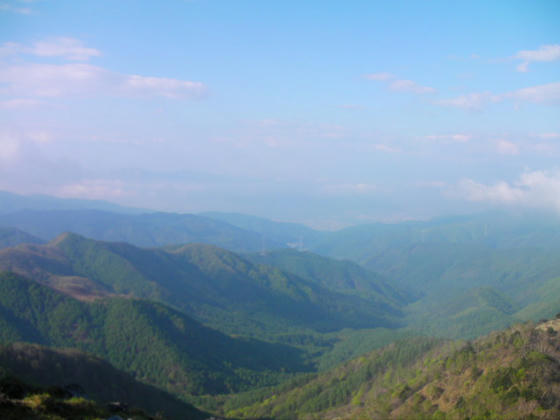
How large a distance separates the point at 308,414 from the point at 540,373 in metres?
59.0

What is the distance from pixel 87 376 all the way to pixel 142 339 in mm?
66066

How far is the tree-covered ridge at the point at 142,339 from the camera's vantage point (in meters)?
139

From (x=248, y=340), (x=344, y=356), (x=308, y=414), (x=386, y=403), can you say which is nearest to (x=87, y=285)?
(x=248, y=340)

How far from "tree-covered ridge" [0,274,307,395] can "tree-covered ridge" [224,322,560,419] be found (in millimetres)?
25362

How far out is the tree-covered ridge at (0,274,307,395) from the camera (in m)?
139

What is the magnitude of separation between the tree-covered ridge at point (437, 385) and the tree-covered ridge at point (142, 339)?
25.4 metres

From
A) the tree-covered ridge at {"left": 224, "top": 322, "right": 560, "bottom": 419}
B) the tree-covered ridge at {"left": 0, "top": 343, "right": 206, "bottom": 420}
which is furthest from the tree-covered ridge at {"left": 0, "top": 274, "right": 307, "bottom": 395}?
the tree-covered ridge at {"left": 0, "top": 343, "right": 206, "bottom": 420}

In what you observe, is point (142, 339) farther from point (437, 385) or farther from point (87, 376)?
point (437, 385)

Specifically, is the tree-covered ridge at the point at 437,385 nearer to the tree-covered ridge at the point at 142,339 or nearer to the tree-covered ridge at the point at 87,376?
the tree-covered ridge at the point at 87,376

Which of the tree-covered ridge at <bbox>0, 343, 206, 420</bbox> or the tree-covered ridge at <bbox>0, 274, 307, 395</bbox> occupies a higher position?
the tree-covered ridge at <bbox>0, 343, 206, 420</bbox>

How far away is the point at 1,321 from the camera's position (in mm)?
143500

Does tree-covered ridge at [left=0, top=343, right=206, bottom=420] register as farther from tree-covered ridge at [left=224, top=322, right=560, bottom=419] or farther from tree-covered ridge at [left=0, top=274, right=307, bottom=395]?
tree-covered ridge at [left=0, top=274, right=307, bottom=395]

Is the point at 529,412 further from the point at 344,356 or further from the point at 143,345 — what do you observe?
the point at 344,356

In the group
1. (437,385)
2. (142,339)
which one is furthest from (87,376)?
(437,385)
